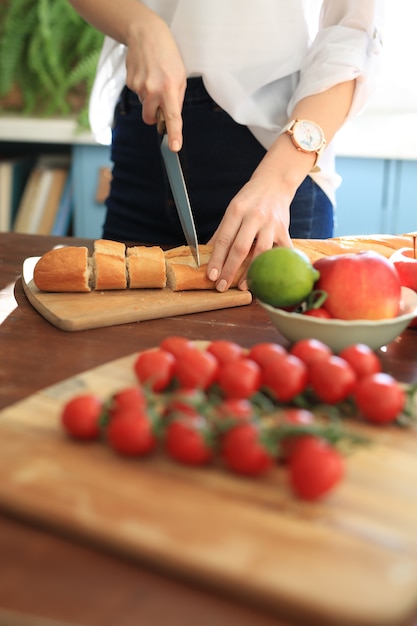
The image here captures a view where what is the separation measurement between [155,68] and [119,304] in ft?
1.52

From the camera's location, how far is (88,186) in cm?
292

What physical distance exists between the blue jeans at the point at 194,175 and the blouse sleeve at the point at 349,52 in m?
0.18

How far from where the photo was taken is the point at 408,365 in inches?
38.5

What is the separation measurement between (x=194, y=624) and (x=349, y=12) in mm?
1192

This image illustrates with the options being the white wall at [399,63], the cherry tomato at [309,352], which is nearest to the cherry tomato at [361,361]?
the cherry tomato at [309,352]

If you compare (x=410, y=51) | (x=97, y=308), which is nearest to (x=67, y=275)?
(x=97, y=308)

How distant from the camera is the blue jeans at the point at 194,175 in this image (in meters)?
1.52

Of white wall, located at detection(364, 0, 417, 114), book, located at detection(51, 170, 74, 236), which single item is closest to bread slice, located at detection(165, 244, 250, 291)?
white wall, located at detection(364, 0, 417, 114)

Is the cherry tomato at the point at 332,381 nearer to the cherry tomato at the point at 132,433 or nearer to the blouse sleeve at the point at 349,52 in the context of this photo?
the cherry tomato at the point at 132,433

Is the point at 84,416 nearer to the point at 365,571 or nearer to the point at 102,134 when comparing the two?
the point at 365,571

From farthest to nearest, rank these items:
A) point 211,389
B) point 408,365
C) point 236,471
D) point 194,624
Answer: point 408,365 → point 211,389 → point 236,471 → point 194,624

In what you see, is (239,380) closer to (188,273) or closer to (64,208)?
(188,273)

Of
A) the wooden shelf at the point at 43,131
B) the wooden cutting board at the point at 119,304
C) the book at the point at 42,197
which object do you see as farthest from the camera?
the book at the point at 42,197

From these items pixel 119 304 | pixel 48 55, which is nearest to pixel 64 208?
pixel 48 55
